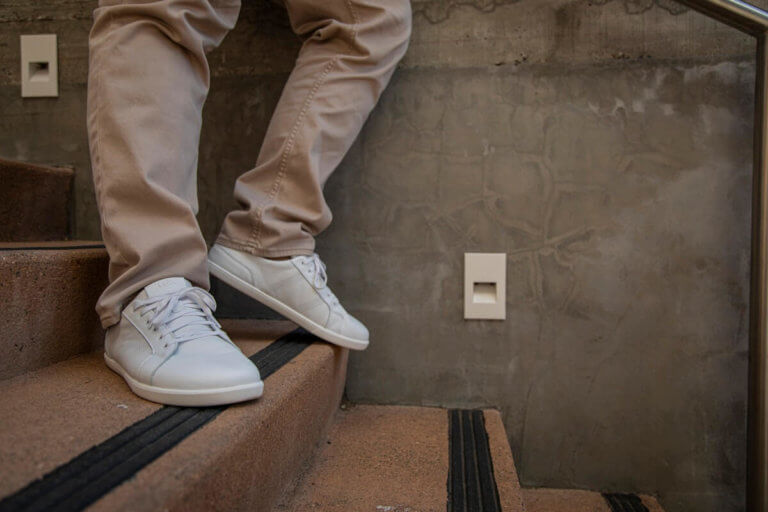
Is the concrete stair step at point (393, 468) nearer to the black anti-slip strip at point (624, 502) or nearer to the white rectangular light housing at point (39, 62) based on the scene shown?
the black anti-slip strip at point (624, 502)

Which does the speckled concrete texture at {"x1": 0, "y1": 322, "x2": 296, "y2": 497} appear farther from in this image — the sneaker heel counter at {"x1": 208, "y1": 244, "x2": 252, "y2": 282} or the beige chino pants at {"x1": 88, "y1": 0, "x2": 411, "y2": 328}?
the sneaker heel counter at {"x1": 208, "y1": 244, "x2": 252, "y2": 282}

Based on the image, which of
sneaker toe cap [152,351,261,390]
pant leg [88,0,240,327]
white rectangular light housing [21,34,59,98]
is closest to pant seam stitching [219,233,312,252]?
pant leg [88,0,240,327]

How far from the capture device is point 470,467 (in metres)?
0.74

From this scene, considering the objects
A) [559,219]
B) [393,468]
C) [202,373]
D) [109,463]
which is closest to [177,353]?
[202,373]

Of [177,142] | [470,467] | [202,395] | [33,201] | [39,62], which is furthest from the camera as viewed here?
[39,62]

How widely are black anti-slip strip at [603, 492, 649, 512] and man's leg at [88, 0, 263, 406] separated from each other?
2.78 ft

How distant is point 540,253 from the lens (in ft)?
3.42

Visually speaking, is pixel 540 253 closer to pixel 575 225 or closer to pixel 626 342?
pixel 575 225

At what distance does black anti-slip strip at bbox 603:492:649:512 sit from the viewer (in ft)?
3.23

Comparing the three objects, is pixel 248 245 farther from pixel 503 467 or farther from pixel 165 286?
pixel 503 467

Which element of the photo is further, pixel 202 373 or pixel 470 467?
pixel 470 467

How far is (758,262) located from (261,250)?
860 mm

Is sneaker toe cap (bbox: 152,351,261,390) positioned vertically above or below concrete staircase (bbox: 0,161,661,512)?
above

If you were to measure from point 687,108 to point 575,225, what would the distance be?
0.33m
